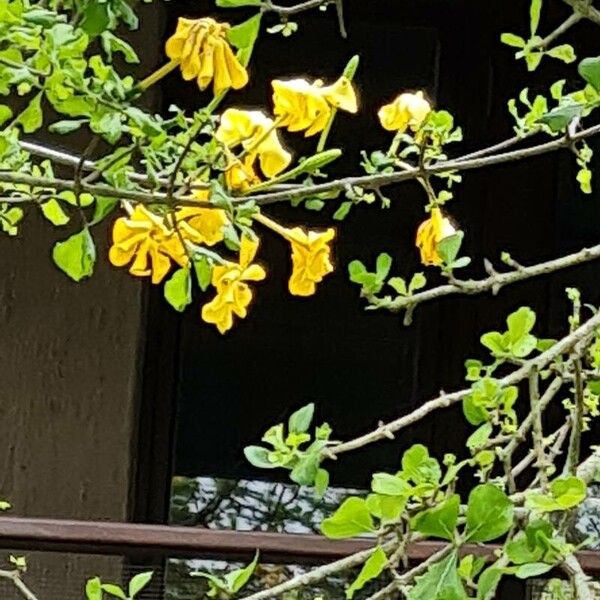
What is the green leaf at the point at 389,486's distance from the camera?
112 centimetres

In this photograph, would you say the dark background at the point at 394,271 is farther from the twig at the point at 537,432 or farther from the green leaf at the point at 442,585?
the green leaf at the point at 442,585

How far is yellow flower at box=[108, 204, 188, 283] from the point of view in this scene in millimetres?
1122

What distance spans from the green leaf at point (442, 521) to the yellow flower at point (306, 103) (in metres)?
0.33

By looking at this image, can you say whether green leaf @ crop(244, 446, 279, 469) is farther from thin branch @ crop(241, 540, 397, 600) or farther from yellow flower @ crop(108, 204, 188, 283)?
yellow flower @ crop(108, 204, 188, 283)

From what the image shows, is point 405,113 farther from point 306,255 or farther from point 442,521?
point 442,521

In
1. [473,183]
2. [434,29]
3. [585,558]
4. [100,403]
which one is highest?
[434,29]

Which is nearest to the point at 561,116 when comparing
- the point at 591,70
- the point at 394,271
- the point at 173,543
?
the point at 591,70

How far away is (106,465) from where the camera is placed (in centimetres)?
278

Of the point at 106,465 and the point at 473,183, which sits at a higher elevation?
the point at 473,183

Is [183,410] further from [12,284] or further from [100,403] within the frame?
[12,284]

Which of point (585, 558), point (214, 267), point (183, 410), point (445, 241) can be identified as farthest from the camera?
point (183, 410)

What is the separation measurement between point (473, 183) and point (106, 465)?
1.04 meters

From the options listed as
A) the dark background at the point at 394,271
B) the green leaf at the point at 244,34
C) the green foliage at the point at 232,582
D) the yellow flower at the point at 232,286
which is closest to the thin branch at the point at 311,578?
the green foliage at the point at 232,582

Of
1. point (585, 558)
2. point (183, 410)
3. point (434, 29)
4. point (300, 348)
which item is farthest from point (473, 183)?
point (585, 558)
